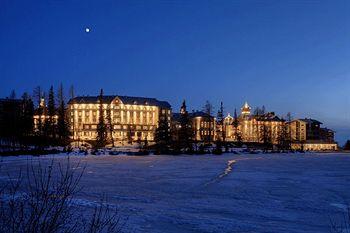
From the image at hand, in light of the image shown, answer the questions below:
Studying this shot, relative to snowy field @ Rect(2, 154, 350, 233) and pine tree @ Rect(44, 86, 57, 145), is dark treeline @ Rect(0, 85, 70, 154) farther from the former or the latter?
snowy field @ Rect(2, 154, 350, 233)

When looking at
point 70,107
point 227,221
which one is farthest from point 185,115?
point 227,221

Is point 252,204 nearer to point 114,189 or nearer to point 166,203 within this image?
point 166,203

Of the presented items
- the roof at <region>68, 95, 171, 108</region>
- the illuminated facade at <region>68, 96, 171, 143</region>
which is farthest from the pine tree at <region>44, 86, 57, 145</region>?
the roof at <region>68, 95, 171, 108</region>

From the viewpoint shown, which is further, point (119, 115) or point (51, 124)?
point (119, 115)

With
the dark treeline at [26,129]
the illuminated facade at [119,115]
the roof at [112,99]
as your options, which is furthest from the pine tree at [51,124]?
the roof at [112,99]

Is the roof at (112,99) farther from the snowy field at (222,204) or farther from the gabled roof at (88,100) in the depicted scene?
the snowy field at (222,204)

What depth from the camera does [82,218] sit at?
13.6 metres

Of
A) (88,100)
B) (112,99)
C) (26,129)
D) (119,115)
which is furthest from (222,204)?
(88,100)

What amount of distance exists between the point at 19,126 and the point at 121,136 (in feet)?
238

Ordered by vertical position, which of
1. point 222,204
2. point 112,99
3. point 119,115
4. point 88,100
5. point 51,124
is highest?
point 112,99

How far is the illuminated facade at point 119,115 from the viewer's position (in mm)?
156750

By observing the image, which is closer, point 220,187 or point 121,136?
point 220,187

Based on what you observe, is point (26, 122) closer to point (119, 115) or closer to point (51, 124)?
point (51, 124)

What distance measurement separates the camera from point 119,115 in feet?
531
